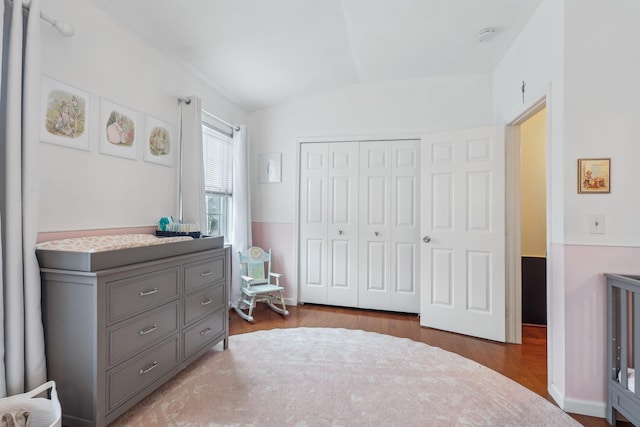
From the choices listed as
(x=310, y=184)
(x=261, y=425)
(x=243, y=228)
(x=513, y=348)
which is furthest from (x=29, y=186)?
(x=513, y=348)

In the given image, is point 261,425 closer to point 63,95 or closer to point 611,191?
point 63,95

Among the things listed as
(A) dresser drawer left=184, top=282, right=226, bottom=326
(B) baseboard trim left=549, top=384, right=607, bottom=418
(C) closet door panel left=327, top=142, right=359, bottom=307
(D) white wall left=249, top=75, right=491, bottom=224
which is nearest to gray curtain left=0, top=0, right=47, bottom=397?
(A) dresser drawer left=184, top=282, right=226, bottom=326

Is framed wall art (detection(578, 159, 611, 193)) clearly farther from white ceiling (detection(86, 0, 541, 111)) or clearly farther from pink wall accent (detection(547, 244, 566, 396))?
white ceiling (detection(86, 0, 541, 111))

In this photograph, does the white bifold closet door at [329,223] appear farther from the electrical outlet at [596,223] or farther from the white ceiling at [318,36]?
the electrical outlet at [596,223]

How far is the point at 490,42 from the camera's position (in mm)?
2719

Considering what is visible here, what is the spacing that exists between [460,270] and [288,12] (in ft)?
8.87

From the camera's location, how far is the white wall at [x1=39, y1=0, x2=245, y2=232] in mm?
1770

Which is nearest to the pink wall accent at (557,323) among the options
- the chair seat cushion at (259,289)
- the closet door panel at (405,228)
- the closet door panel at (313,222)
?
the closet door panel at (405,228)

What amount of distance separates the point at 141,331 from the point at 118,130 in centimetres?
138

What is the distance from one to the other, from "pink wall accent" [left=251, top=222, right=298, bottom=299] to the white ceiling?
1636 mm

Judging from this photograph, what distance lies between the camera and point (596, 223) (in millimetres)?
1843

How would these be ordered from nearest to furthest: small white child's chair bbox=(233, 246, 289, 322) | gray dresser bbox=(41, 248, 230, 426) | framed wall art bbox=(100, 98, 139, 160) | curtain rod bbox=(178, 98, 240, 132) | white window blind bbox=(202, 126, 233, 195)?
gray dresser bbox=(41, 248, 230, 426) → framed wall art bbox=(100, 98, 139, 160) → curtain rod bbox=(178, 98, 240, 132) → white window blind bbox=(202, 126, 233, 195) → small white child's chair bbox=(233, 246, 289, 322)

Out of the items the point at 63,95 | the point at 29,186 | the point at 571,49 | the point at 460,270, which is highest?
the point at 571,49

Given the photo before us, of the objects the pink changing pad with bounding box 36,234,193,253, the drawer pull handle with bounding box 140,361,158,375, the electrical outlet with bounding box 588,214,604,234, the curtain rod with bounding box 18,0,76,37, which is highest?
the curtain rod with bounding box 18,0,76,37
